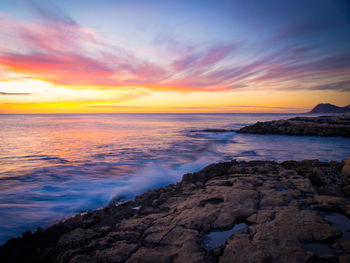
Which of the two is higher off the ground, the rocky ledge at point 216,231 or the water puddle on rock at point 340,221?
the water puddle on rock at point 340,221

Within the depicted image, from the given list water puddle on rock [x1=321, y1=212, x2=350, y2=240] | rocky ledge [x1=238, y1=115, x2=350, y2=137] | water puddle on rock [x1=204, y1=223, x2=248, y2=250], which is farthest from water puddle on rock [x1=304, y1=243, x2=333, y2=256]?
rocky ledge [x1=238, y1=115, x2=350, y2=137]

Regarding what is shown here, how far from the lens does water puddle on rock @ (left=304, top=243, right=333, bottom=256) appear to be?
212 cm

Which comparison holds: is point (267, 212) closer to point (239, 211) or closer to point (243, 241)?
point (239, 211)

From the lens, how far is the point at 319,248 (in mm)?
2211

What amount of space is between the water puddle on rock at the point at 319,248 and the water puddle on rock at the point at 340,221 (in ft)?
1.39

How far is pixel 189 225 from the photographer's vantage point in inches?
116

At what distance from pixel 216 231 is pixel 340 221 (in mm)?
1885

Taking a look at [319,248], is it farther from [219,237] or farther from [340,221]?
[219,237]

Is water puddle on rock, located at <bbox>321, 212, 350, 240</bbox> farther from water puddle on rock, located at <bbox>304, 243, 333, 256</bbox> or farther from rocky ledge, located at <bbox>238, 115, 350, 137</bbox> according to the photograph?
rocky ledge, located at <bbox>238, 115, 350, 137</bbox>

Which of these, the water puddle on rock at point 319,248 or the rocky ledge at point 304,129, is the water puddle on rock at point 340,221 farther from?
the rocky ledge at point 304,129

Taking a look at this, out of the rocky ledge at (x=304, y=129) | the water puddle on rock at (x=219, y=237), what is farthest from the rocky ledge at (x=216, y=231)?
the rocky ledge at (x=304, y=129)

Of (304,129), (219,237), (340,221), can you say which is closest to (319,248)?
(340,221)

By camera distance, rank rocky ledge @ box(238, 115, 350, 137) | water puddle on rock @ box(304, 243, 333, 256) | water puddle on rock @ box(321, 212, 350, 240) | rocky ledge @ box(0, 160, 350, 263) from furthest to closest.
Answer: rocky ledge @ box(238, 115, 350, 137), water puddle on rock @ box(321, 212, 350, 240), rocky ledge @ box(0, 160, 350, 263), water puddle on rock @ box(304, 243, 333, 256)

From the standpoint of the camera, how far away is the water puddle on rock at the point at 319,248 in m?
2.12
